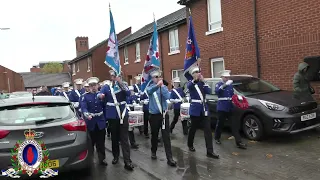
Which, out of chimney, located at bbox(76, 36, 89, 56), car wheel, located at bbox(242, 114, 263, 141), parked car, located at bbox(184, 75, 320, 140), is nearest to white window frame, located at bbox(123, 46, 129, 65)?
parked car, located at bbox(184, 75, 320, 140)

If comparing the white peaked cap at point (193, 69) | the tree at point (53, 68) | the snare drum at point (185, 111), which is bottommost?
the snare drum at point (185, 111)

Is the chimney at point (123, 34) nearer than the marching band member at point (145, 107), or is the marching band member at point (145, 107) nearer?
the marching band member at point (145, 107)

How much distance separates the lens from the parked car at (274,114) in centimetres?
706

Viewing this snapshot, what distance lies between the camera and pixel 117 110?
6148mm

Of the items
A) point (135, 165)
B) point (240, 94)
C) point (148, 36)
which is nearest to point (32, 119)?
point (135, 165)

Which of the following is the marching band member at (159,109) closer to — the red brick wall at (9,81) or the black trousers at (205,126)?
the black trousers at (205,126)

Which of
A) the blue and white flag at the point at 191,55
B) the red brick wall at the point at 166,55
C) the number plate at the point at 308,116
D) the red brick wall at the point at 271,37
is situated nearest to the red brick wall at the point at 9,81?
the red brick wall at the point at 166,55

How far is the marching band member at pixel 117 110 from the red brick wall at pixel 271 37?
20.9 feet

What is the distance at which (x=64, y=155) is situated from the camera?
15.8ft

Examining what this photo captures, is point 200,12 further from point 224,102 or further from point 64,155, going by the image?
point 64,155

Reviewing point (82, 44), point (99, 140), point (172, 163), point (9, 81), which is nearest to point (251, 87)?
point (172, 163)

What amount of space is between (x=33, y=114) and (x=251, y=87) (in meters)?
5.86

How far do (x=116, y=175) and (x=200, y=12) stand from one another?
34.0 feet

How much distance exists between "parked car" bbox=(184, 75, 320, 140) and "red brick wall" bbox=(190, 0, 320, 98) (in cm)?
229
